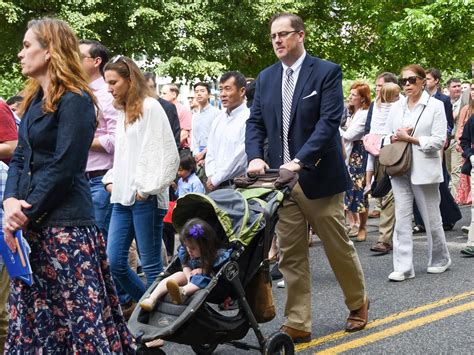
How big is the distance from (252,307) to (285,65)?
5.61 feet

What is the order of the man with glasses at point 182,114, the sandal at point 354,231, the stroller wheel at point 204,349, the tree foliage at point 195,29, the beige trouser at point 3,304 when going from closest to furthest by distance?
1. the beige trouser at point 3,304
2. the stroller wheel at point 204,349
3. the sandal at point 354,231
4. the man with glasses at point 182,114
5. the tree foliage at point 195,29

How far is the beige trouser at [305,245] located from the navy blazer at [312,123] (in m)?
0.12

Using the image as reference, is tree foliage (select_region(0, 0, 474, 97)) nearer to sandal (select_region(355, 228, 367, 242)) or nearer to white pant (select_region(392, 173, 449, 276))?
sandal (select_region(355, 228, 367, 242))

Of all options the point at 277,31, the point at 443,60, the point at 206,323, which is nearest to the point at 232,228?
the point at 206,323

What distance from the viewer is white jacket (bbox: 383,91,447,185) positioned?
831 cm

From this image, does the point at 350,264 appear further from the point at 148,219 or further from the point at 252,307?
the point at 148,219

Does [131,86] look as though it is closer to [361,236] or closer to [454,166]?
[361,236]

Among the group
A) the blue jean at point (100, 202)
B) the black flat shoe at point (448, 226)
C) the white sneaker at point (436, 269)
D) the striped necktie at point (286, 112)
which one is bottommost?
the black flat shoe at point (448, 226)

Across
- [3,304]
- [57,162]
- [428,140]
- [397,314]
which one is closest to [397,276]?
[428,140]

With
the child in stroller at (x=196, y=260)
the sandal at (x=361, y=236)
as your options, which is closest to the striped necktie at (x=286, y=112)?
the child in stroller at (x=196, y=260)

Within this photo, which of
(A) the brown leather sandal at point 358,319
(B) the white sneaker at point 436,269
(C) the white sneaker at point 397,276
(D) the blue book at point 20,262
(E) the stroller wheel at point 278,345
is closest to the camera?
(D) the blue book at point 20,262

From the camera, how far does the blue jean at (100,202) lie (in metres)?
6.71

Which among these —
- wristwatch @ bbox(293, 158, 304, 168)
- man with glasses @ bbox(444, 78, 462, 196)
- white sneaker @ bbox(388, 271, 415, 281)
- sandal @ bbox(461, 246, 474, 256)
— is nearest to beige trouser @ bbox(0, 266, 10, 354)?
wristwatch @ bbox(293, 158, 304, 168)

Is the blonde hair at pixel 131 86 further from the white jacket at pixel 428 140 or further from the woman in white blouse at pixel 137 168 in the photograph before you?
the white jacket at pixel 428 140
